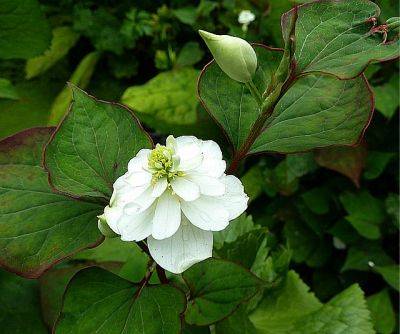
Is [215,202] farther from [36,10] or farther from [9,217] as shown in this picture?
[36,10]

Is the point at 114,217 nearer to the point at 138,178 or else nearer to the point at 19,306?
the point at 138,178

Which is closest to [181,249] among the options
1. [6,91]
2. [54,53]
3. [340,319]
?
[340,319]

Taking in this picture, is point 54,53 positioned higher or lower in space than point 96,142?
lower

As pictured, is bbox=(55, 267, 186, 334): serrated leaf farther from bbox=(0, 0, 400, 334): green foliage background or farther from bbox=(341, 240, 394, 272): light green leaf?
bbox=(341, 240, 394, 272): light green leaf

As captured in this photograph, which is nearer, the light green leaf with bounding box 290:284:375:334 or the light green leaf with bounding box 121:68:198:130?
the light green leaf with bounding box 290:284:375:334

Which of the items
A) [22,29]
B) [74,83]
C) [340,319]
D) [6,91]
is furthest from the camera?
[74,83]

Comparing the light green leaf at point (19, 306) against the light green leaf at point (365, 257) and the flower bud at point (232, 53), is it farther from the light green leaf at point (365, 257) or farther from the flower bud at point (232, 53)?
the light green leaf at point (365, 257)

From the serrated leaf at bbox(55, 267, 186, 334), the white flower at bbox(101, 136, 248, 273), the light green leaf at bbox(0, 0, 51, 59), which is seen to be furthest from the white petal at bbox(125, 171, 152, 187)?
the light green leaf at bbox(0, 0, 51, 59)
